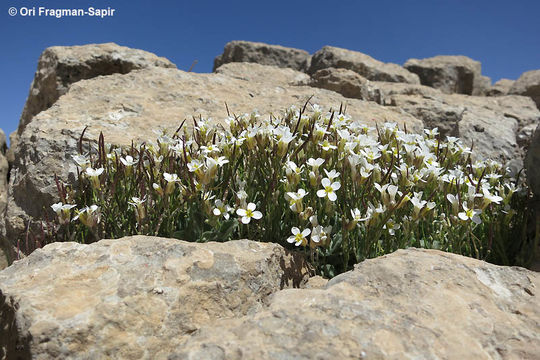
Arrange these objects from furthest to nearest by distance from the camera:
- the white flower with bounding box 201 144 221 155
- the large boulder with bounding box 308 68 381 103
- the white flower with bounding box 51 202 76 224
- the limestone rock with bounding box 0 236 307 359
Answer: the large boulder with bounding box 308 68 381 103
the white flower with bounding box 201 144 221 155
the white flower with bounding box 51 202 76 224
the limestone rock with bounding box 0 236 307 359

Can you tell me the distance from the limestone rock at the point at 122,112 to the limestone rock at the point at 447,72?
10.0m

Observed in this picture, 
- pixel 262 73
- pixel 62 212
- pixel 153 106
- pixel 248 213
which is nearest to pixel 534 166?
pixel 248 213

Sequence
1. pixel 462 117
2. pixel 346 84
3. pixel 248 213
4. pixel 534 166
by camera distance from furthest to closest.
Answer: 1. pixel 346 84
2. pixel 462 117
3. pixel 534 166
4. pixel 248 213

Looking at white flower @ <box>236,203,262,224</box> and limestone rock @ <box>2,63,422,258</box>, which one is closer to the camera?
white flower @ <box>236,203,262,224</box>

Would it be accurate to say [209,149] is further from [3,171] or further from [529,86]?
[529,86]

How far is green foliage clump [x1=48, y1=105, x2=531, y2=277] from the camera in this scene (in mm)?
2857

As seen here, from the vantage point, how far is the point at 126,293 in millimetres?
2109

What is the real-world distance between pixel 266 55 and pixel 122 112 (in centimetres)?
1285

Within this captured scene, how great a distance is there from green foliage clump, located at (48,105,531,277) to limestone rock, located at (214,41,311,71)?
14.0 meters

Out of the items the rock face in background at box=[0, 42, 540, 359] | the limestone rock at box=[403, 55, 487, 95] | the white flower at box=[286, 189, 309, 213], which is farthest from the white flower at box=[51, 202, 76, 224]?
the limestone rock at box=[403, 55, 487, 95]

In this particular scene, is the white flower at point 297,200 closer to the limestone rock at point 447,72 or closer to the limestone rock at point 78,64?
the limestone rock at point 78,64

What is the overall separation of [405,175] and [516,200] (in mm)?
1515

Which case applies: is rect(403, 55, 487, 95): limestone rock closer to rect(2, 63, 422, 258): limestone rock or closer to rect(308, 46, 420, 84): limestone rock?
rect(308, 46, 420, 84): limestone rock

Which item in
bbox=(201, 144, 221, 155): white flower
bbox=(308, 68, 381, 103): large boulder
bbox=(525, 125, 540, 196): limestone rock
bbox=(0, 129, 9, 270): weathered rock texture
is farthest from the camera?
bbox=(308, 68, 381, 103): large boulder
